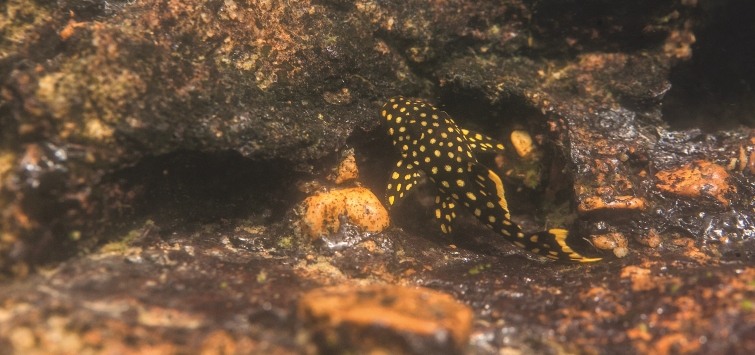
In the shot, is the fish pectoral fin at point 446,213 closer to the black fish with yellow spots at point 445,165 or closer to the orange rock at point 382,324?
the black fish with yellow spots at point 445,165

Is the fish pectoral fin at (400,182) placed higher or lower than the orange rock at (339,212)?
higher

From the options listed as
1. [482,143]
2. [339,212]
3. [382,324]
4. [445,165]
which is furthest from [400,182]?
[382,324]

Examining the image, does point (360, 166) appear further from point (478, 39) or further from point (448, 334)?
point (448, 334)

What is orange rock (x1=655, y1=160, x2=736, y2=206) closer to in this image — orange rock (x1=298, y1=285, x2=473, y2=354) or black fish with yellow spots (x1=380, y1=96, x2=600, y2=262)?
black fish with yellow spots (x1=380, y1=96, x2=600, y2=262)

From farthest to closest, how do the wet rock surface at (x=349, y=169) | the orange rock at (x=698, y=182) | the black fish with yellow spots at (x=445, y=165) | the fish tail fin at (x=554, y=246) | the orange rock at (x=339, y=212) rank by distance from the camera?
1. the orange rock at (x=698, y=182)
2. the black fish with yellow spots at (x=445, y=165)
3. the orange rock at (x=339, y=212)
4. the fish tail fin at (x=554, y=246)
5. the wet rock surface at (x=349, y=169)

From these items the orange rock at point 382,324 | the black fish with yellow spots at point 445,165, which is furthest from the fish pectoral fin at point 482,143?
the orange rock at point 382,324

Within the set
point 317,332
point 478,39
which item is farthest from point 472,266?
point 478,39

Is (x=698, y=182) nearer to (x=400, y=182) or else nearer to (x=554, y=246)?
(x=554, y=246)
